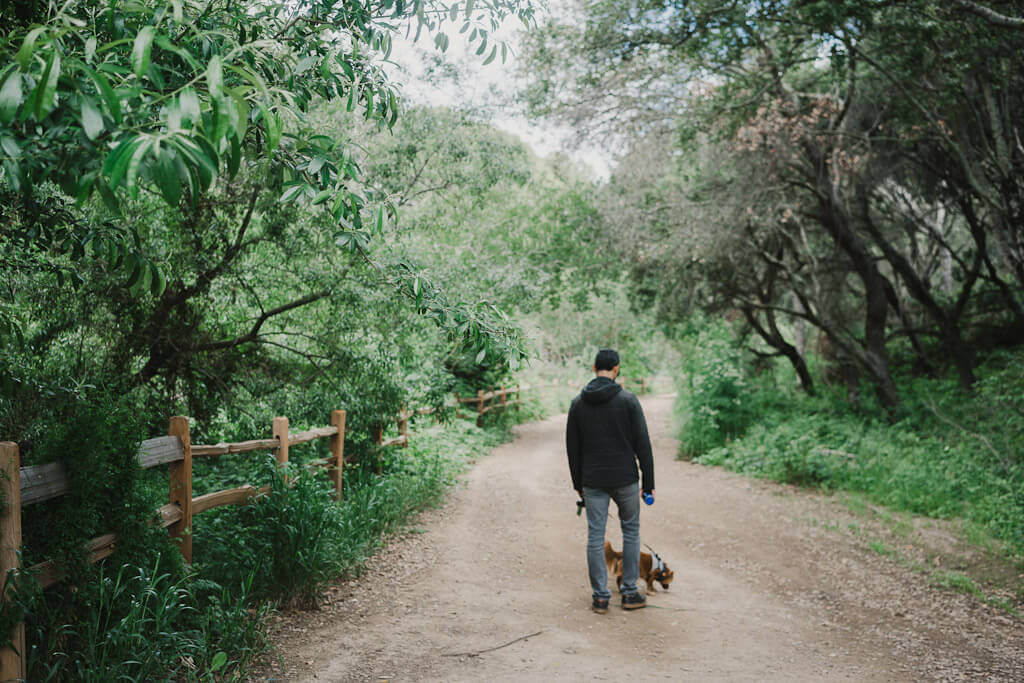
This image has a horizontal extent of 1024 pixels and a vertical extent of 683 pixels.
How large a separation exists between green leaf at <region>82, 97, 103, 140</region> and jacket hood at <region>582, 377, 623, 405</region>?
408 centimetres

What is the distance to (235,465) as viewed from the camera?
653 cm

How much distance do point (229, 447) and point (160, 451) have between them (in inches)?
34.6

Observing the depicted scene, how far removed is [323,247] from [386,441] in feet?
11.4

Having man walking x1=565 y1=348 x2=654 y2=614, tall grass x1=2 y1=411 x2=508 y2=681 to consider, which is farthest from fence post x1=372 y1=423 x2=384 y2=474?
man walking x1=565 y1=348 x2=654 y2=614

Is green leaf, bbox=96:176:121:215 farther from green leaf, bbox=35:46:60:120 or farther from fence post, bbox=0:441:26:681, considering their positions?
fence post, bbox=0:441:26:681

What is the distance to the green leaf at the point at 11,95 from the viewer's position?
5.37 feet

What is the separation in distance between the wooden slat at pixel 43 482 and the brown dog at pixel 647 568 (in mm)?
3945

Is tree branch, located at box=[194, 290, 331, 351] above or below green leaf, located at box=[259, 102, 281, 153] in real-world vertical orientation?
below

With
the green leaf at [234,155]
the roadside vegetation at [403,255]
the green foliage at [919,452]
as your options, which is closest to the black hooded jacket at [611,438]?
the roadside vegetation at [403,255]

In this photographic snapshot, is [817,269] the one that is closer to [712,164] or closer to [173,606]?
[712,164]

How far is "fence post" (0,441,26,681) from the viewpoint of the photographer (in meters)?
3.01

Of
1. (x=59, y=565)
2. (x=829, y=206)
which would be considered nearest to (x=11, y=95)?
(x=59, y=565)

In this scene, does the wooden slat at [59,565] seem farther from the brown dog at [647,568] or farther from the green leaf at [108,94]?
the brown dog at [647,568]

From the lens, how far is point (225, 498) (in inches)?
201
